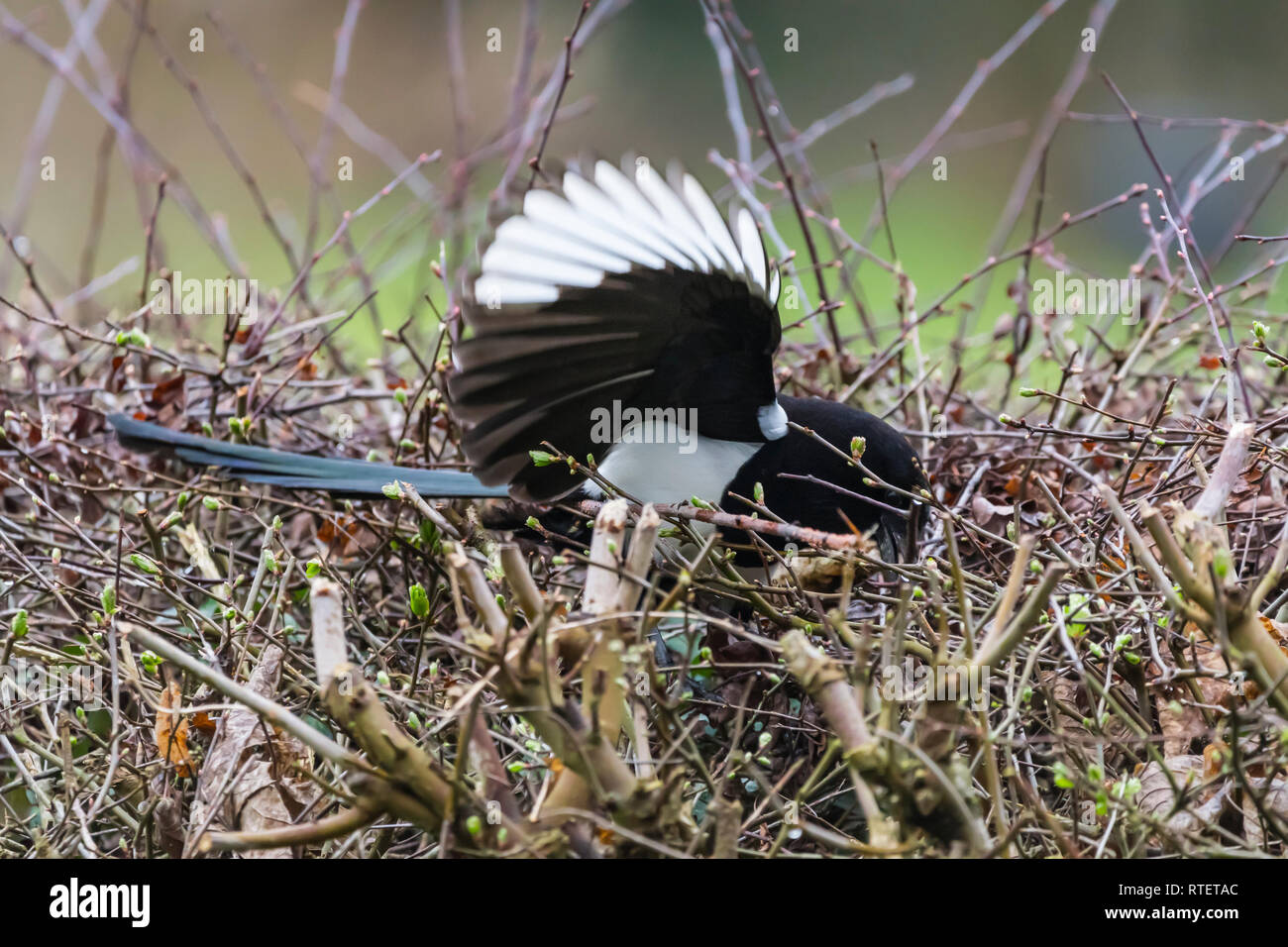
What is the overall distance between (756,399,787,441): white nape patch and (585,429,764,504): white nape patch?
0.04 m

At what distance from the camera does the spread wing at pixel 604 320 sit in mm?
1288

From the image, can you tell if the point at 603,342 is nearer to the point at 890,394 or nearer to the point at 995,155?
the point at 890,394

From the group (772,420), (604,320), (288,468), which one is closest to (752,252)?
(604,320)

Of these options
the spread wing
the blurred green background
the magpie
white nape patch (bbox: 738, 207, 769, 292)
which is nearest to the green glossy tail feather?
the magpie

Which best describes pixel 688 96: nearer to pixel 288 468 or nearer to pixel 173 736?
pixel 288 468

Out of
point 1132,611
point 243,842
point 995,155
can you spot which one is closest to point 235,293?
point 243,842

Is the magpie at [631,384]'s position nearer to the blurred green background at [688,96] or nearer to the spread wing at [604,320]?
the spread wing at [604,320]

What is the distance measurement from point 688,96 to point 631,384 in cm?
612

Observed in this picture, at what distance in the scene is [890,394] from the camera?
2.06 m

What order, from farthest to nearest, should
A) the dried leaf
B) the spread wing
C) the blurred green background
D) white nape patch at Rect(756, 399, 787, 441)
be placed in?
the blurred green background → white nape patch at Rect(756, 399, 787, 441) → the spread wing → the dried leaf

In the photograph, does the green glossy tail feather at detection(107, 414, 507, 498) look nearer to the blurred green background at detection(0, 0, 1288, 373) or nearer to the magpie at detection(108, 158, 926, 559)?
the magpie at detection(108, 158, 926, 559)

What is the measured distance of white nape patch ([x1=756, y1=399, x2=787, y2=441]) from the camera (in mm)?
1583
